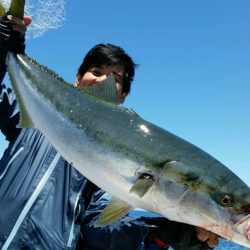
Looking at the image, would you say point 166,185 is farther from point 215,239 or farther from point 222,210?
point 215,239

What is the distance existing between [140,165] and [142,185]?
0.25 meters

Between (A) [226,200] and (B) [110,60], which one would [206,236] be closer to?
(A) [226,200]

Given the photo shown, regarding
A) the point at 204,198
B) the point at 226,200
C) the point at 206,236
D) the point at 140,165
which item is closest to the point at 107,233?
the point at 206,236

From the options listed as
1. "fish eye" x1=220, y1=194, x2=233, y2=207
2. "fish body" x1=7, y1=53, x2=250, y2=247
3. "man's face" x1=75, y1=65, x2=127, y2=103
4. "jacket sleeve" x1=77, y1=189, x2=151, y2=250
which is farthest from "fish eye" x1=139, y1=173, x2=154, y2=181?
"man's face" x1=75, y1=65, x2=127, y2=103

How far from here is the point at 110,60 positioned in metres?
6.49

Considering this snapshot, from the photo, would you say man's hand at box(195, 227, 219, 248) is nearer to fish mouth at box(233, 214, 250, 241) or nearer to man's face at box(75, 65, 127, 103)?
fish mouth at box(233, 214, 250, 241)

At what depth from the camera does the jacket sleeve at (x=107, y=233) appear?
4.72m

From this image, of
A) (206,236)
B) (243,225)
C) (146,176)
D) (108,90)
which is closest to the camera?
(243,225)

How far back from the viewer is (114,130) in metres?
4.08

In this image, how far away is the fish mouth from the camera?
3.19 m

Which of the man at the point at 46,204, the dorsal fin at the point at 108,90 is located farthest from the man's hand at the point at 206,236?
the dorsal fin at the point at 108,90

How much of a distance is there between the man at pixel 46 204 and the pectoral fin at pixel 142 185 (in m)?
0.90


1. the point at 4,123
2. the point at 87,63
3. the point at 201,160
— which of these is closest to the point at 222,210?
the point at 201,160

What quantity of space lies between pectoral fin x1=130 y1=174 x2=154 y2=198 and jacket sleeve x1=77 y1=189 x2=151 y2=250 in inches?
46.4
